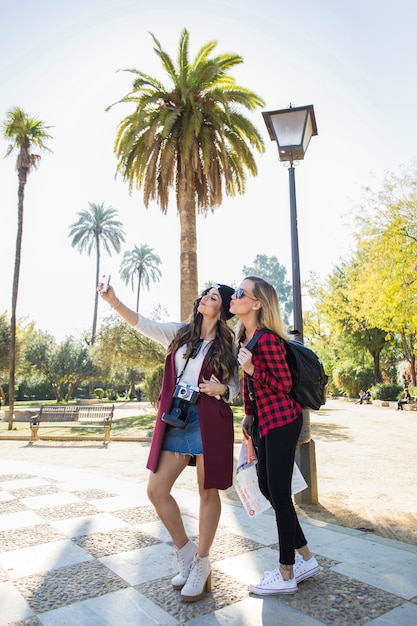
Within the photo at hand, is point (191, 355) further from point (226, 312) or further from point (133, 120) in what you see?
point (133, 120)

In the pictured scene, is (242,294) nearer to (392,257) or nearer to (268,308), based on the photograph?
(268,308)

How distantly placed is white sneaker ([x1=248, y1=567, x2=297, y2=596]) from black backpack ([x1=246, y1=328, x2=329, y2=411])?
3.16 ft

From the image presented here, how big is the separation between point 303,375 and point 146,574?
1.60 m

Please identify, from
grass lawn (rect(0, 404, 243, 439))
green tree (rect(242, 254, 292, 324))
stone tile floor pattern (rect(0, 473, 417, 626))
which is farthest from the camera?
green tree (rect(242, 254, 292, 324))

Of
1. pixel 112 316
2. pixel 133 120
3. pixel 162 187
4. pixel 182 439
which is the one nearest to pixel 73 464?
pixel 182 439

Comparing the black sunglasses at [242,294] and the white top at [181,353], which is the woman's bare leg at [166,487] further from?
the black sunglasses at [242,294]

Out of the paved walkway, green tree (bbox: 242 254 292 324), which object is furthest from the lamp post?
green tree (bbox: 242 254 292 324)

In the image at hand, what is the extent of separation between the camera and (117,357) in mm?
21781

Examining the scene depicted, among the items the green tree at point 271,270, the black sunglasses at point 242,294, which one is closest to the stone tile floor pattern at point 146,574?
the black sunglasses at point 242,294

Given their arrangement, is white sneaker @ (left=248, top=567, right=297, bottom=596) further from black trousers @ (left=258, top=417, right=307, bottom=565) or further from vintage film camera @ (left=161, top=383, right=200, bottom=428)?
vintage film camera @ (left=161, top=383, right=200, bottom=428)

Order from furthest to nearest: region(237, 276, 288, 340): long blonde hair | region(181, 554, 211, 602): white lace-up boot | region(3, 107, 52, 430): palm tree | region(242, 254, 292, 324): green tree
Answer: region(242, 254, 292, 324): green tree, region(3, 107, 52, 430): palm tree, region(237, 276, 288, 340): long blonde hair, region(181, 554, 211, 602): white lace-up boot

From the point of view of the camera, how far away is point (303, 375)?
2.76 m

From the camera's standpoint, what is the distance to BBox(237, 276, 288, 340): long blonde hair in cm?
279

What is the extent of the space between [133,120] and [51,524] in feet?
40.1
